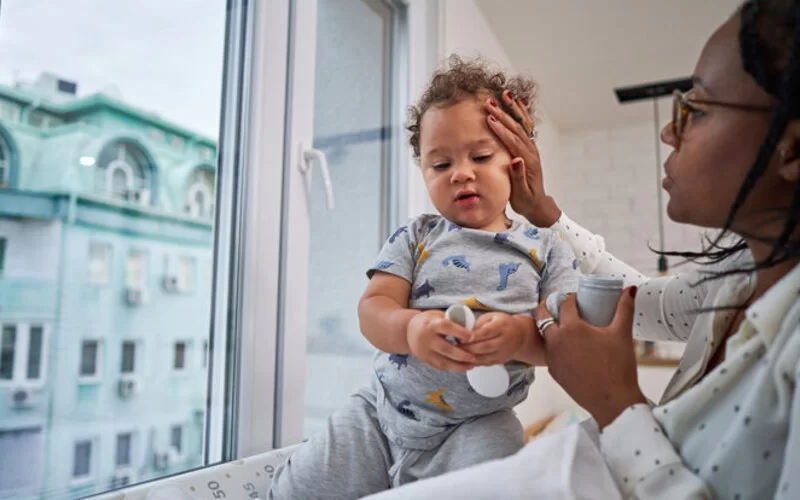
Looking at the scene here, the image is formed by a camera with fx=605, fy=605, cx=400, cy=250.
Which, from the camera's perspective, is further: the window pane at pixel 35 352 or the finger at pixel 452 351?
the window pane at pixel 35 352

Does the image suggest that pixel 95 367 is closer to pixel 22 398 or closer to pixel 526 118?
pixel 22 398

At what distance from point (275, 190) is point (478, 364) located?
754 mm

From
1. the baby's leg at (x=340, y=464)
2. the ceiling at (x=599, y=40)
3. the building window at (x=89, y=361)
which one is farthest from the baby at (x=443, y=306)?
the ceiling at (x=599, y=40)

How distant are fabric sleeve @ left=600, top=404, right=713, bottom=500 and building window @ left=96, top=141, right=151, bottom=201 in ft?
2.94

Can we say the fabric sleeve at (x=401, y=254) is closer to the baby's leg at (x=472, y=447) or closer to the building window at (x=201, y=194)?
the baby's leg at (x=472, y=447)

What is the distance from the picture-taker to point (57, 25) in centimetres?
98

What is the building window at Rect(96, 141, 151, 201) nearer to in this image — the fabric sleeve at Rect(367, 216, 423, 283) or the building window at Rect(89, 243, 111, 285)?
the building window at Rect(89, 243, 111, 285)

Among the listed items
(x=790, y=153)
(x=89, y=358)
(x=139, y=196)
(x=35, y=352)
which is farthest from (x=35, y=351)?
(x=790, y=153)

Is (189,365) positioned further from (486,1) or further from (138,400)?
(486,1)

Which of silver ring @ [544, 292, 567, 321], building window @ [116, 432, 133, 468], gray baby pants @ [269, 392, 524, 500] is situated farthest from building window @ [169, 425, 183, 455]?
silver ring @ [544, 292, 567, 321]

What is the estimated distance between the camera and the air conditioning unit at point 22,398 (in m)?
0.89

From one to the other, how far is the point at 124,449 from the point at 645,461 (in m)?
0.89

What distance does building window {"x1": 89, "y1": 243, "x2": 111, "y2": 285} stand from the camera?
1.03 m

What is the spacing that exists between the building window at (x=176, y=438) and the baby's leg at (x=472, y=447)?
0.51 meters
